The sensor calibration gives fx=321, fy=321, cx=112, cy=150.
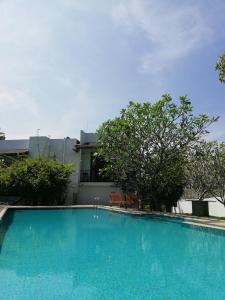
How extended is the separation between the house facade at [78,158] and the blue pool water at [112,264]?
45.2 feet

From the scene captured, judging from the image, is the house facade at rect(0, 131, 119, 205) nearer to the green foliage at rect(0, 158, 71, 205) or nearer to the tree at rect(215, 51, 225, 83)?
the green foliage at rect(0, 158, 71, 205)

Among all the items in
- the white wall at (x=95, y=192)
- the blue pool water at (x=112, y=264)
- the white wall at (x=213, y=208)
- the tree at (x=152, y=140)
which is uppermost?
the tree at (x=152, y=140)

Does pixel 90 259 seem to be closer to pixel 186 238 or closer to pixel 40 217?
pixel 186 238

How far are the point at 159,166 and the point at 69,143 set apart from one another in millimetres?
11076

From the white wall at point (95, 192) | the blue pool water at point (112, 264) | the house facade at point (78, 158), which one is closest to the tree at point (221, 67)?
the blue pool water at point (112, 264)

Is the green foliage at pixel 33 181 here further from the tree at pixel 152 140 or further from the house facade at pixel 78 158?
the tree at pixel 152 140

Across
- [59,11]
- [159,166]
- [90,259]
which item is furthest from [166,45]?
[90,259]

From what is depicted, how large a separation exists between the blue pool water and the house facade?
1377 cm

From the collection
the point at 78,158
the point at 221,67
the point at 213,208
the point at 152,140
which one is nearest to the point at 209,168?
the point at 213,208

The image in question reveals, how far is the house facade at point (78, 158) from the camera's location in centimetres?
2648

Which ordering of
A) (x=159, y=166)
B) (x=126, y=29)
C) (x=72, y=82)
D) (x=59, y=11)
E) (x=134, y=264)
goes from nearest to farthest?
(x=134, y=264)
(x=59, y=11)
(x=126, y=29)
(x=72, y=82)
(x=159, y=166)

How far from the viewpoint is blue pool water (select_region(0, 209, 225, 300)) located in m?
4.93

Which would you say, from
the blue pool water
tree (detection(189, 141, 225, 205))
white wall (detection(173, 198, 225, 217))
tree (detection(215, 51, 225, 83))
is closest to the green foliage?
white wall (detection(173, 198, 225, 217))

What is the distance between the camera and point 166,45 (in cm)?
1334
